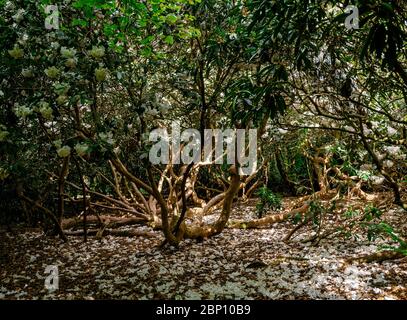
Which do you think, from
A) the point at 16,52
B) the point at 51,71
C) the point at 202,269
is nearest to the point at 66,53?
the point at 51,71

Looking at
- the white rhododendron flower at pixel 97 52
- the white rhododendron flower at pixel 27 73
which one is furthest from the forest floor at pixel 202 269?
the white rhododendron flower at pixel 97 52

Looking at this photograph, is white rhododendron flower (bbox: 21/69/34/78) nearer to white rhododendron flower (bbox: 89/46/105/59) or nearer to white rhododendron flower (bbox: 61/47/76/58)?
white rhododendron flower (bbox: 61/47/76/58)

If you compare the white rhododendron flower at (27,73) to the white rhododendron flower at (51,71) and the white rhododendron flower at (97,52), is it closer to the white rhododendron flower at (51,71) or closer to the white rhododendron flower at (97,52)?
the white rhododendron flower at (51,71)

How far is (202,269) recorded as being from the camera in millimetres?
4309

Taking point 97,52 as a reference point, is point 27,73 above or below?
below

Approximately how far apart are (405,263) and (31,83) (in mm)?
4047

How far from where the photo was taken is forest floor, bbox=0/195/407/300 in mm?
3629

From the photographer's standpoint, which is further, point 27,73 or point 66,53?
point 27,73

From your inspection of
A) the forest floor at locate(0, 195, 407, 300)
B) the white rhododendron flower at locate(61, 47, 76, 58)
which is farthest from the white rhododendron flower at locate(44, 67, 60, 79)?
the forest floor at locate(0, 195, 407, 300)

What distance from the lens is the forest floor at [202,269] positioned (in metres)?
3.63

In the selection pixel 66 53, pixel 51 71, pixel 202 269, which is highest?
pixel 66 53

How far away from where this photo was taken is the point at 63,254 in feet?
16.4

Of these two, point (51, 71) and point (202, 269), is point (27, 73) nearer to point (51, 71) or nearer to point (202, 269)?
point (51, 71)
